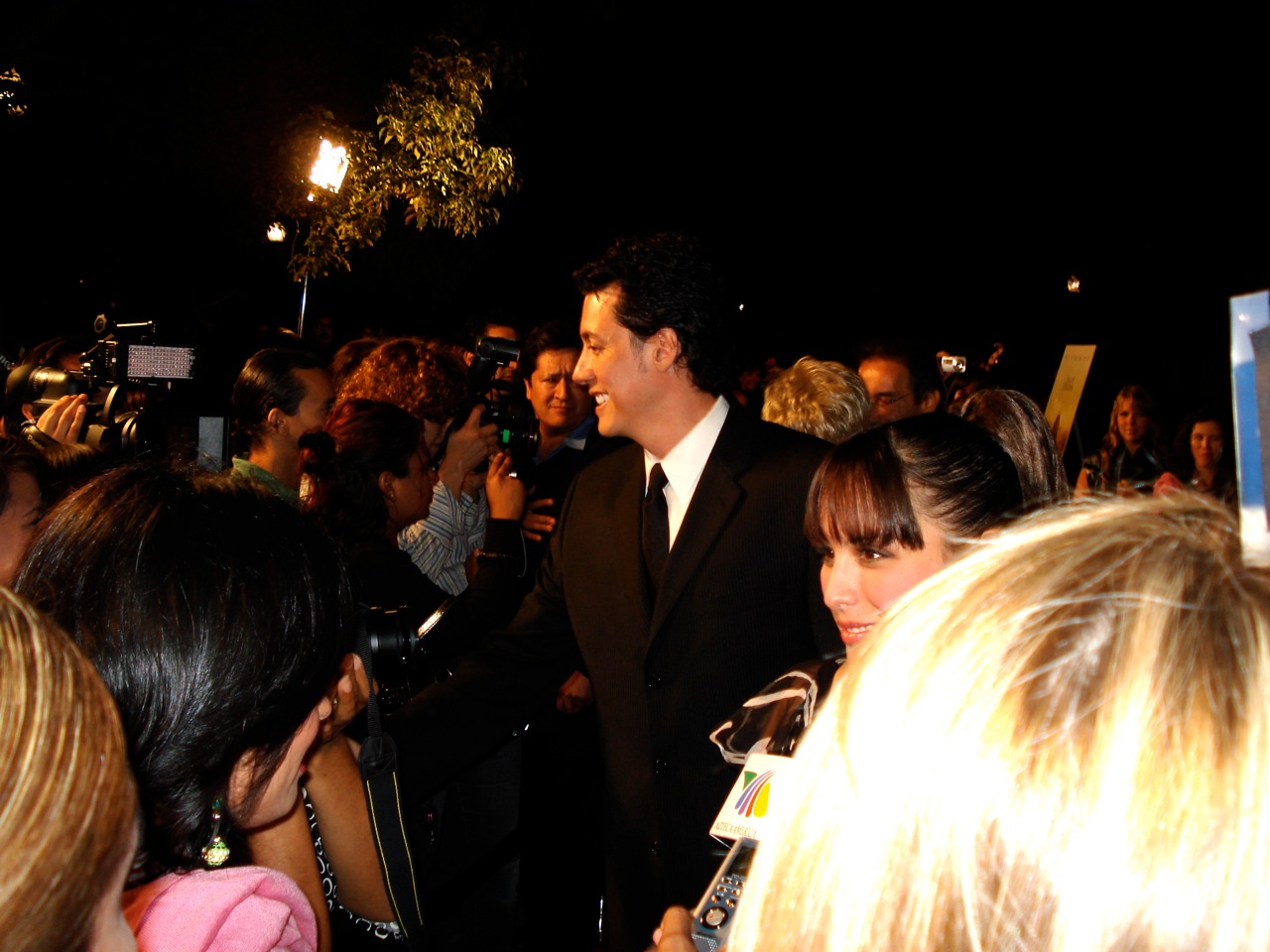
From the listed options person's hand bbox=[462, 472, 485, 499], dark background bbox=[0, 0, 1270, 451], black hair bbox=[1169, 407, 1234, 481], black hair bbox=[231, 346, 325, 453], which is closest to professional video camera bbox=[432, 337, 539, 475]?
person's hand bbox=[462, 472, 485, 499]

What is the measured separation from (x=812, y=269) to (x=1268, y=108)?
10163 millimetres

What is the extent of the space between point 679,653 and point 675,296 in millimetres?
1167

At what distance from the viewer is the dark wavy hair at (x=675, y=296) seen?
298 centimetres

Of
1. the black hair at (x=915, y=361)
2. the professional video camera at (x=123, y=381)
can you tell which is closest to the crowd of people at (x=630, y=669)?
the professional video camera at (x=123, y=381)

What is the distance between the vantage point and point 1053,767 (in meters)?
0.60

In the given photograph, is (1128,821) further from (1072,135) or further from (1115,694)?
(1072,135)

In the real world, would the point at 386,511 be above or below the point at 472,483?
above

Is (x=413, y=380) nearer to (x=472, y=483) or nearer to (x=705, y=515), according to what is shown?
(x=472, y=483)

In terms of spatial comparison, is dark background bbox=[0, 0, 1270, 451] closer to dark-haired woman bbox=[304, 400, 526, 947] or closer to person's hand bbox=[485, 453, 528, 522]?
dark-haired woman bbox=[304, 400, 526, 947]

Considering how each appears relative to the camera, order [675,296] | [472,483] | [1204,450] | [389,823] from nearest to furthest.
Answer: [389,823] → [675,296] → [472,483] → [1204,450]

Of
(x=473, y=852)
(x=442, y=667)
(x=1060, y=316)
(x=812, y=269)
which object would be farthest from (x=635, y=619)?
(x=812, y=269)

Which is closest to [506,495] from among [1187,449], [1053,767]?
[1053,767]

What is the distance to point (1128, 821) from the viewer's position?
1.91 feet

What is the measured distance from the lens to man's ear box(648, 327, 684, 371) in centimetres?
292
